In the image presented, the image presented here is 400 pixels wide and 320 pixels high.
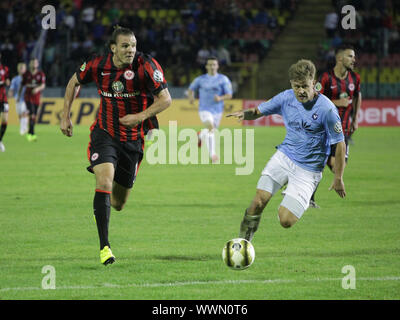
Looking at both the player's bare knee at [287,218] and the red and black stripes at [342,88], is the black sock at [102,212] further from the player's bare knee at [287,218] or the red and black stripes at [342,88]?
the red and black stripes at [342,88]

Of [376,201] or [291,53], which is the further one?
[291,53]

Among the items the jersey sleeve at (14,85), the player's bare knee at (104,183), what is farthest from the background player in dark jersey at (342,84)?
the jersey sleeve at (14,85)

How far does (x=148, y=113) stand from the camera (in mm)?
7340

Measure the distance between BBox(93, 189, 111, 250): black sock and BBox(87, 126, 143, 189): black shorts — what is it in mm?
355

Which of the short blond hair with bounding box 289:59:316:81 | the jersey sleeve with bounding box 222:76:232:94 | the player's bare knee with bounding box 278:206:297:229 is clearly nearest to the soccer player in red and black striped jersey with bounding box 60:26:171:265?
the short blond hair with bounding box 289:59:316:81

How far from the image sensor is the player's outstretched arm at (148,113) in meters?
7.31

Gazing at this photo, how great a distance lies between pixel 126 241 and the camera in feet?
27.4

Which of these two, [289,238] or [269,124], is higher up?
[289,238]

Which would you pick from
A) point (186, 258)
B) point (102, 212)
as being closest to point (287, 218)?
point (186, 258)

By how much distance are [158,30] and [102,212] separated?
86.3ft

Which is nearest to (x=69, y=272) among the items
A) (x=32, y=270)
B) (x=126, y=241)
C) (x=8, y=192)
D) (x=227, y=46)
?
(x=32, y=270)

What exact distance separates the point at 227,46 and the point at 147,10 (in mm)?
4747

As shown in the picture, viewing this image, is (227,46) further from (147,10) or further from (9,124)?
(9,124)

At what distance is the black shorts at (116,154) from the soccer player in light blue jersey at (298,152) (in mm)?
1170
